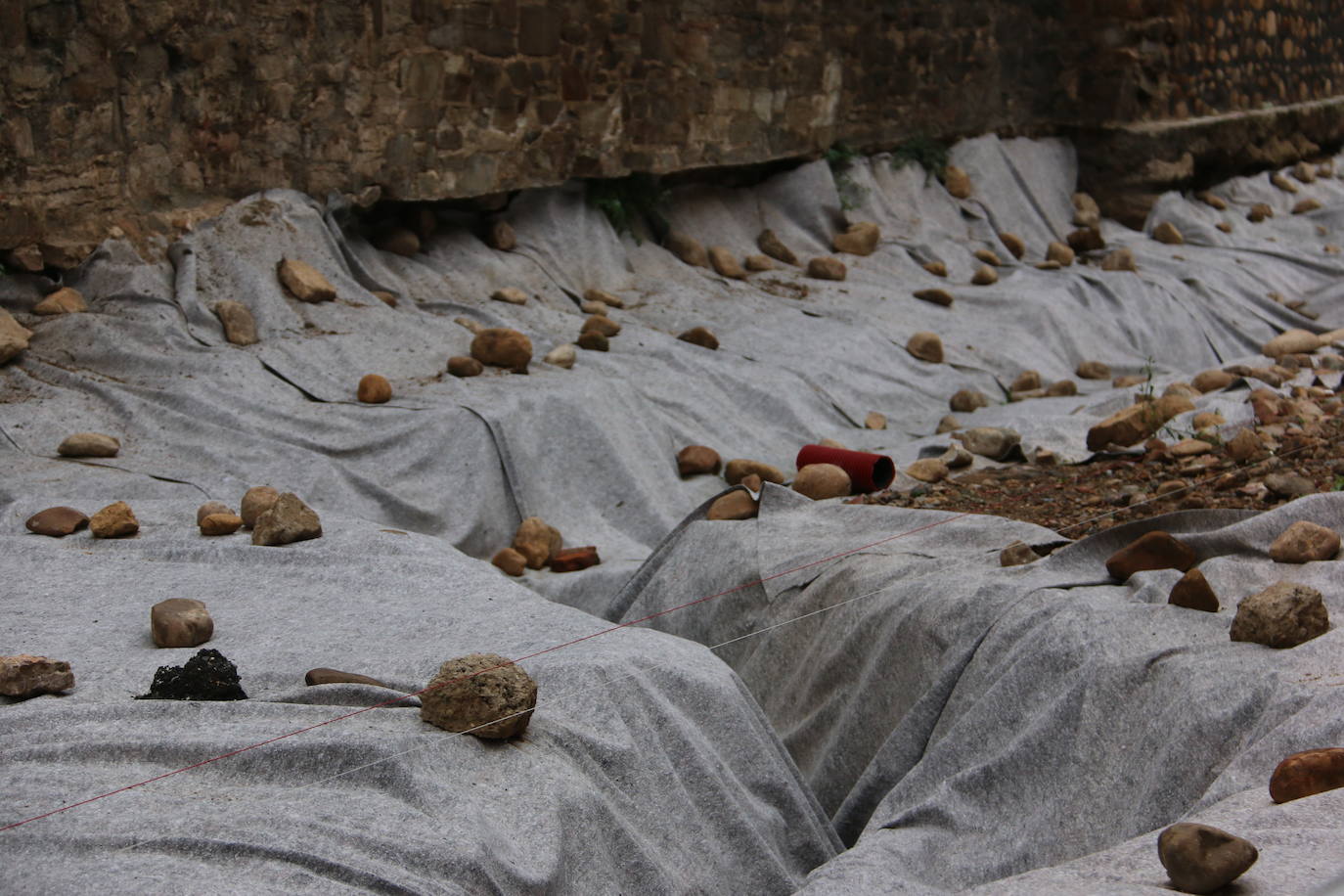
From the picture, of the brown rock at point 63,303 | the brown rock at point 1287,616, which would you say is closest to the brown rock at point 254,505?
the brown rock at point 63,303

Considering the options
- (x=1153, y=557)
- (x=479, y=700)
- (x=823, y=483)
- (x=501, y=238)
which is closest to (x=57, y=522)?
(x=479, y=700)

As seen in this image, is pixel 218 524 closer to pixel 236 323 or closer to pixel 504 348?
pixel 236 323

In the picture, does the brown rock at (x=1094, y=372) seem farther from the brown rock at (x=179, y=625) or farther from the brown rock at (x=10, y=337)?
the brown rock at (x=179, y=625)

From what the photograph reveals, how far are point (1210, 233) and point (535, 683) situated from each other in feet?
24.1

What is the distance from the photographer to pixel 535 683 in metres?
2.36

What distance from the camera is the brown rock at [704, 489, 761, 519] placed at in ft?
12.4

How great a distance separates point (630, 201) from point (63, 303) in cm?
284

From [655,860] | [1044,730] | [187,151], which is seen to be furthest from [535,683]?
[187,151]

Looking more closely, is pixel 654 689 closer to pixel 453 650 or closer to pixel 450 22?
pixel 453 650

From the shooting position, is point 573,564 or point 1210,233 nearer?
point 573,564

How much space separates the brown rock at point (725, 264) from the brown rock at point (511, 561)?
305 centimetres

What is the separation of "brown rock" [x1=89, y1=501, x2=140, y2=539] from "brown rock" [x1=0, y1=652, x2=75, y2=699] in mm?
882

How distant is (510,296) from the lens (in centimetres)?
557

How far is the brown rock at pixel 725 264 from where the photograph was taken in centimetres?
671
